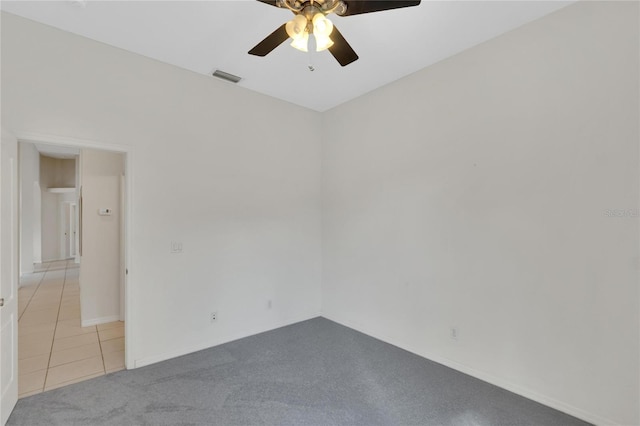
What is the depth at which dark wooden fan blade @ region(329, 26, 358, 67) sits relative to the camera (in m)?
1.95

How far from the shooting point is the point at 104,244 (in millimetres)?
4348

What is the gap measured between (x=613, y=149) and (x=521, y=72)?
985mm

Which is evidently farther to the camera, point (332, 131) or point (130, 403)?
point (332, 131)

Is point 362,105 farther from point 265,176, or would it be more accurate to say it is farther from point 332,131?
point 265,176

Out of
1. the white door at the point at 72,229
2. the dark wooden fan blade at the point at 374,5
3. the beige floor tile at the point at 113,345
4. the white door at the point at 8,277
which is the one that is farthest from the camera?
the white door at the point at 72,229

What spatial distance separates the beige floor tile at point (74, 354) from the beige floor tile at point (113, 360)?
15 cm

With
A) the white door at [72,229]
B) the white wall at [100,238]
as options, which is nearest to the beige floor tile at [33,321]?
the white wall at [100,238]

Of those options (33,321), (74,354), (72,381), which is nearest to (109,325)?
(74,354)

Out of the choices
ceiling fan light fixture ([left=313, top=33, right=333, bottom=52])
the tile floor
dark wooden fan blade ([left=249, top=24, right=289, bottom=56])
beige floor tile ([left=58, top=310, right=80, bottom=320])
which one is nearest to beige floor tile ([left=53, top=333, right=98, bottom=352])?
the tile floor

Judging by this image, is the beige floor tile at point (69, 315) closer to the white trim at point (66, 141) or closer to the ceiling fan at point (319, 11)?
the white trim at point (66, 141)

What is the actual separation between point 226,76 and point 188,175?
1.28 m

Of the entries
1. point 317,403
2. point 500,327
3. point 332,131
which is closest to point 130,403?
point 317,403

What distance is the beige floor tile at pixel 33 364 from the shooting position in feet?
9.47

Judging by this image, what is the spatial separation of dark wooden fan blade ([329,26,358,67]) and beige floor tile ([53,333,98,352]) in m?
4.30
